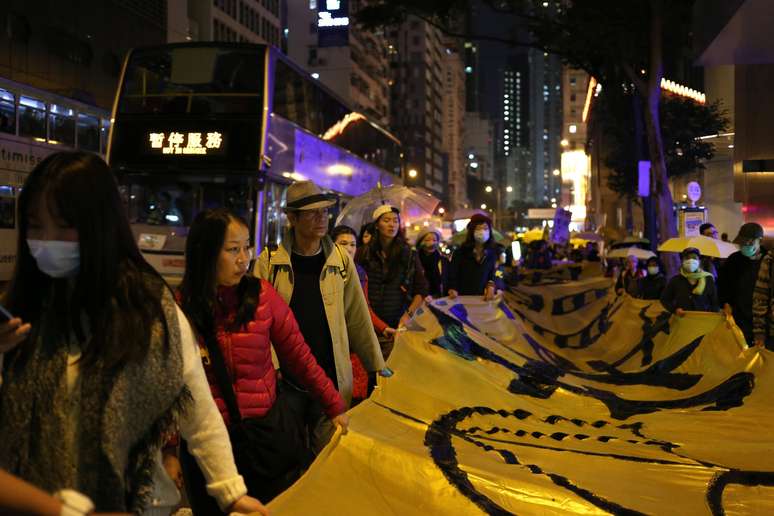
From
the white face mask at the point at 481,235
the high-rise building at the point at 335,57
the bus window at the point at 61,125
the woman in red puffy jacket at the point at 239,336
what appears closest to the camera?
the woman in red puffy jacket at the point at 239,336

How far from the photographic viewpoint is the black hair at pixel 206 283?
143 inches

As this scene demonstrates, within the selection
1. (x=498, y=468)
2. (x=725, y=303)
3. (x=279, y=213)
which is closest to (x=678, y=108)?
(x=279, y=213)

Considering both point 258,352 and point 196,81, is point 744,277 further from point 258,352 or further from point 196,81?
point 196,81

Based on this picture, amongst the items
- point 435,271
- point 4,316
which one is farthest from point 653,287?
point 4,316

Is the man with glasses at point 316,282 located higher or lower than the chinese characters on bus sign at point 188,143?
lower

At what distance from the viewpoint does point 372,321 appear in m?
6.62

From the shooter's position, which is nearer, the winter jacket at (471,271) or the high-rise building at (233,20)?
the winter jacket at (471,271)

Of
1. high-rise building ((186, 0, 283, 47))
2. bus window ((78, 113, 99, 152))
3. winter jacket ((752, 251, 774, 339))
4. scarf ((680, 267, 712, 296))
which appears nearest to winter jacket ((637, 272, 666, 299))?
scarf ((680, 267, 712, 296))

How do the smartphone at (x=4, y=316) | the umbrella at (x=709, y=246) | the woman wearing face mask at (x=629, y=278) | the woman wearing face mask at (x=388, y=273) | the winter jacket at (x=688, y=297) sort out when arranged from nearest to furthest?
the smartphone at (x=4, y=316)
the woman wearing face mask at (x=388, y=273)
the winter jacket at (x=688, y=297)
the umbrella at (x=709, y=246)
the woman wearing face mask at (x=629, y=278)

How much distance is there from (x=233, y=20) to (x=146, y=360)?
6706 centimetres

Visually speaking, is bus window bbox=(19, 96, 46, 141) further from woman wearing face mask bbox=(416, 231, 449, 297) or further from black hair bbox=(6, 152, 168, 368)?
black hair bbox=(6, 152, 168, 368)

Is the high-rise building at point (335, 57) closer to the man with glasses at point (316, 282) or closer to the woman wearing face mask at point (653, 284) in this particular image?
the woman wearing face mask at point (653, 284)

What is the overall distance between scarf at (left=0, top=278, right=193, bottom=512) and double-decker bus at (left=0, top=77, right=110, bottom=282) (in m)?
17.9

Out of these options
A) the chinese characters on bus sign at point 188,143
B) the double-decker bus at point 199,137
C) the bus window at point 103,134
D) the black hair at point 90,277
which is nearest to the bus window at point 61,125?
the bus window at point 103,134
